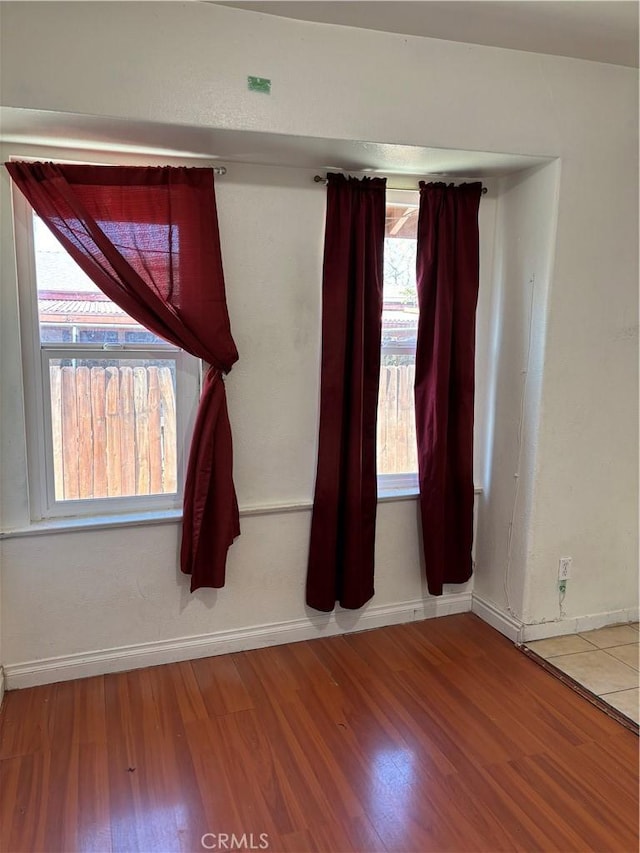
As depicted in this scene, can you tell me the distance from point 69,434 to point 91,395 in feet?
0.61

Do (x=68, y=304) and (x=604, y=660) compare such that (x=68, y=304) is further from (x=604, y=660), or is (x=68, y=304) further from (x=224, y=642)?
(x=604, y=660)

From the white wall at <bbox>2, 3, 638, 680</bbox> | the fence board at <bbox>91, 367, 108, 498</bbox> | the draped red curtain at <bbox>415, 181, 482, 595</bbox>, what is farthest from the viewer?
the draped red curtain at <bbox>415, 181, 482, 595</bbox>

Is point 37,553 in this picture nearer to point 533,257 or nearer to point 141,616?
point 141,616

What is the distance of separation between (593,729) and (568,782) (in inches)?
13.2

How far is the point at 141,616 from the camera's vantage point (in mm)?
2598

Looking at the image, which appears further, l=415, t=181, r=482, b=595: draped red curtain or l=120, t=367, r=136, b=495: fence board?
l=415, t=181, r=482, b=595: draped red curtain

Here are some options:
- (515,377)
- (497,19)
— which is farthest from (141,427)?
(497,19)

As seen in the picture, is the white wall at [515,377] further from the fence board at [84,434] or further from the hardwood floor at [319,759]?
the fence board at [84,434]

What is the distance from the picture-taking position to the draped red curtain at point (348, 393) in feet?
8.57

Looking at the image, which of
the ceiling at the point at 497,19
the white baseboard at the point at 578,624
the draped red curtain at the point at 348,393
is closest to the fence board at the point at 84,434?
the draped red curtain at the point at 348,393

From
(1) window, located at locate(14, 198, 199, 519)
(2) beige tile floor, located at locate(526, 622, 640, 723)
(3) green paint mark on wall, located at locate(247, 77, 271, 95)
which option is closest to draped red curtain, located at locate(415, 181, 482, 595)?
(2) beige tile floor, located at locate(526, 622, 640, 723)

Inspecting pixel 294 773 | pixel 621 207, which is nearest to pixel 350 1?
pixel 621 207

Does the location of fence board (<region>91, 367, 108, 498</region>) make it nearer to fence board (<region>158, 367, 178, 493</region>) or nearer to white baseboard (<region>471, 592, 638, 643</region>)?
fence board (<region>158, 367, 178, 493</region>)

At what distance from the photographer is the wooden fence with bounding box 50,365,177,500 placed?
8.04ft
